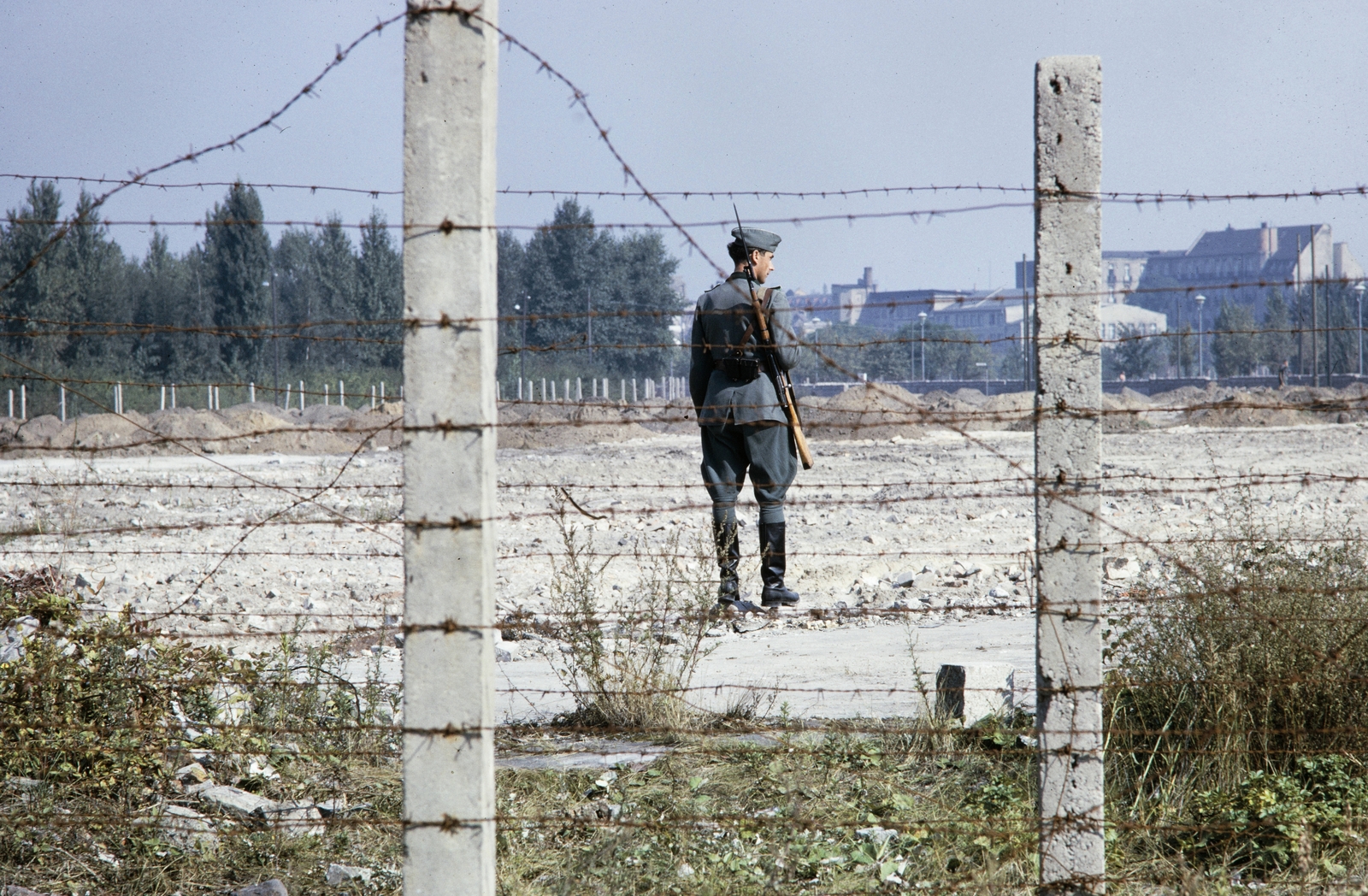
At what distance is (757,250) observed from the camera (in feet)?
20.6

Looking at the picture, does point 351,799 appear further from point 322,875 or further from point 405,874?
point 405,874

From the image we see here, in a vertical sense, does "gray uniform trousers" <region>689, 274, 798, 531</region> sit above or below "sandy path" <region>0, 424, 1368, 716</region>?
above

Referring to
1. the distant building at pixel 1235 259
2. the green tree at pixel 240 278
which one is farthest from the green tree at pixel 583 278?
the distant building at pixel 1235 259

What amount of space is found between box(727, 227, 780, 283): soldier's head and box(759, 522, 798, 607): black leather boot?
1.42m

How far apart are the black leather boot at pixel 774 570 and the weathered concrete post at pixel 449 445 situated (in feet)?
13.3

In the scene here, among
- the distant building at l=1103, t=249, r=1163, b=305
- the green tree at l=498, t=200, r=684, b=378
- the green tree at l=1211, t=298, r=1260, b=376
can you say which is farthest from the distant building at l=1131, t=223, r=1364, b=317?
the green tree at l=498, t=200, r=684, b=378

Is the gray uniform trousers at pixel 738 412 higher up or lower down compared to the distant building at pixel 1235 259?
lower down

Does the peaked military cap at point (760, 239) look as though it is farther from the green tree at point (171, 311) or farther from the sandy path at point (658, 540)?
the green tree at point (171, 311)

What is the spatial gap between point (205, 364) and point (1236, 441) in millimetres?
40022

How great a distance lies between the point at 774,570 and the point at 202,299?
177 ft

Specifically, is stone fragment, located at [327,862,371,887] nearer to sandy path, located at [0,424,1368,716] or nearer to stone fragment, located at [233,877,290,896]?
stone fragment, located at [233,877,290,896]

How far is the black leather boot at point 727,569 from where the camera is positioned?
4966mm

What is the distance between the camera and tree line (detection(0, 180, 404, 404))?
43.2 m

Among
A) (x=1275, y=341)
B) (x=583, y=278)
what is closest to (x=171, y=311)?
(x=583, y=278)
